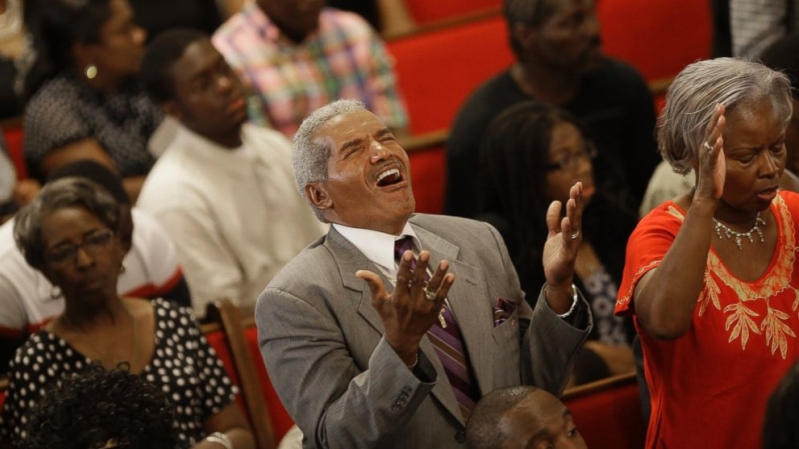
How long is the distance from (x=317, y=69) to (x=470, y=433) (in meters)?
2.06

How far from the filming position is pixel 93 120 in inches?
135

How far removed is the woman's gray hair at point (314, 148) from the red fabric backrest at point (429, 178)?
1.48 m

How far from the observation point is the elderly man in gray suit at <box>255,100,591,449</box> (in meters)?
1.65

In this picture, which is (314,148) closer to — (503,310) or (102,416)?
(503,310)

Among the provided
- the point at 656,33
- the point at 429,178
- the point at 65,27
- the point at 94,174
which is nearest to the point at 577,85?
the point at 429,178

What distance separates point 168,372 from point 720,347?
0.98 meters

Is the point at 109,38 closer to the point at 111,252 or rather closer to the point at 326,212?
the point at 111,252

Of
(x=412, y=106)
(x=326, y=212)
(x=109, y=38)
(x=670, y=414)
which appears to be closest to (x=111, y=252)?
(x=326, y=212)

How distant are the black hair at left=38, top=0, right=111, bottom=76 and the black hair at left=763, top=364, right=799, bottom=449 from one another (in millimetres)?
2631

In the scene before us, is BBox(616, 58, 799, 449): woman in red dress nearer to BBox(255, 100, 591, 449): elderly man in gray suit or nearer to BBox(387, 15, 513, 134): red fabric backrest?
BBox(255, 100, 591, 449): elderly man in gray suit

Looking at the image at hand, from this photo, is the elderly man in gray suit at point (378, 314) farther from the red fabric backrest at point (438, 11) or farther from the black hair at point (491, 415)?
the red fabric backrest at point (438, 11)

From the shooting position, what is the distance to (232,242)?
2.96 meters

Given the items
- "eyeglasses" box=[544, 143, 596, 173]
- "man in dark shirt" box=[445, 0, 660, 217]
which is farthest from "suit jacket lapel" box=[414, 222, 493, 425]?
"man in dark shirt" box=[445, 0, 660, 217]

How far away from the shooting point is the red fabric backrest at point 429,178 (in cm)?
330
